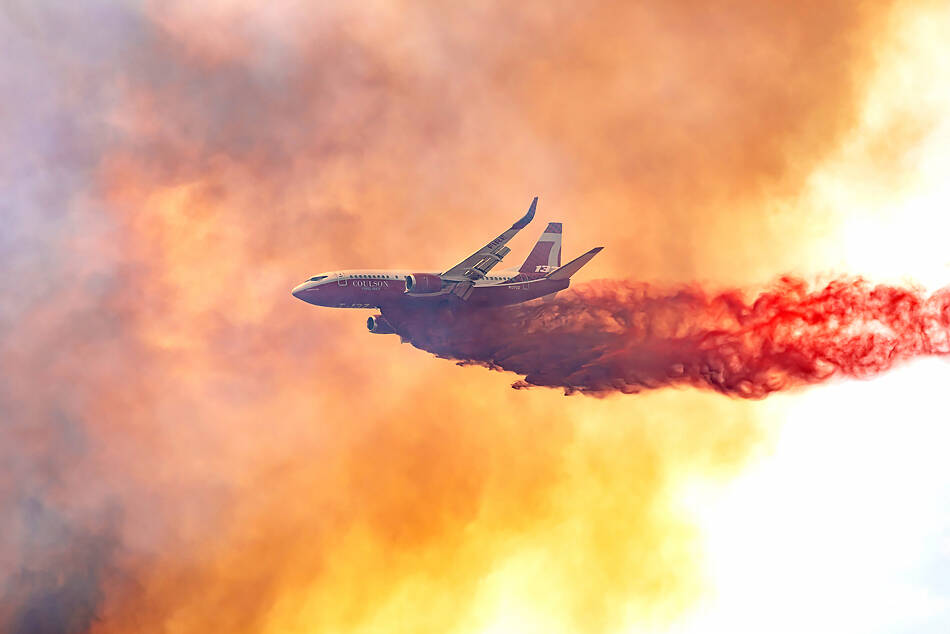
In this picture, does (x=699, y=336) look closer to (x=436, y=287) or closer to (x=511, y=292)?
(x=511, y=292)

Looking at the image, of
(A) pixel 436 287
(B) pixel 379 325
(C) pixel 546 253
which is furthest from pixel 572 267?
(B) pixel 379 325

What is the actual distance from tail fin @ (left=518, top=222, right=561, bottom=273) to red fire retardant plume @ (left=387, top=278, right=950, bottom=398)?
27.0 ft

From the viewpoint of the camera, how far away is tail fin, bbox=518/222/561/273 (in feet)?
240

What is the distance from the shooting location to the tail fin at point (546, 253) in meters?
73.1

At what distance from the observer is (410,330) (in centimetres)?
6400

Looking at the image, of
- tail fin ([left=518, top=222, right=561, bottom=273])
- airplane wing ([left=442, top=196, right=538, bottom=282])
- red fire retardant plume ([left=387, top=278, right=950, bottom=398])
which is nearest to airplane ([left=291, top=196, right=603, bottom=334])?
airplane wing ([left=442, top=196, right=538, bottom=282])

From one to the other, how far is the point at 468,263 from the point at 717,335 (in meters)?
16.5

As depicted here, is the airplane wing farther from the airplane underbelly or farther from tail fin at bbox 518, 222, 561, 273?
tail fin at bbox 518, 222, 561, 273

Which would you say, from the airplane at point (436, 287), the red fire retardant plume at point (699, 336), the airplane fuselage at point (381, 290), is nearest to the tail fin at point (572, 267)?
the airplane at point (436, 287)

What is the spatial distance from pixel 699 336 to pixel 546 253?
17.9 m

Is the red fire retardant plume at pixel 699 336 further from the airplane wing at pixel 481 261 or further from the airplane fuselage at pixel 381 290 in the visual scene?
the airplane wing at pixel 481 261

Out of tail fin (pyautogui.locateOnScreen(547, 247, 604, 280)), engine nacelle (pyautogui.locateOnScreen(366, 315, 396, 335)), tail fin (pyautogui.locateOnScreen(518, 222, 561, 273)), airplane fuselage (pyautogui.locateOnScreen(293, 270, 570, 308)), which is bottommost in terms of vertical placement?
engine nacelle (pyautogui.locateOnScreen(366, 315, 396, 335))

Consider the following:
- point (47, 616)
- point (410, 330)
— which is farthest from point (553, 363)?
point (47, 616)

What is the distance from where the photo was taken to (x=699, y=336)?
62.1 metres
